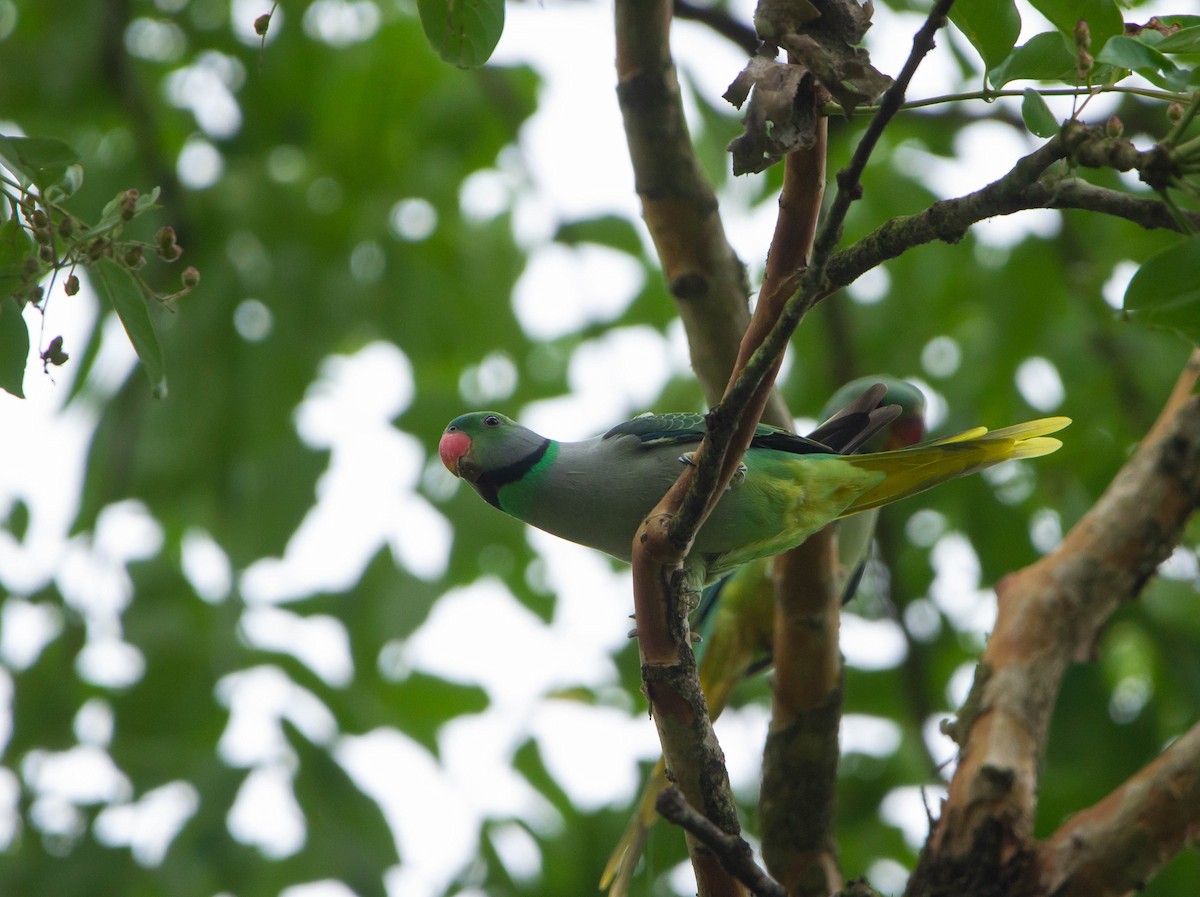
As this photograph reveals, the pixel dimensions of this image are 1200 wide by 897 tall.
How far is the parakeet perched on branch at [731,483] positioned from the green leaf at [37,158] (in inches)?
54.6

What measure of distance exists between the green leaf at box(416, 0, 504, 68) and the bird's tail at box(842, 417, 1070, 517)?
1.56 m

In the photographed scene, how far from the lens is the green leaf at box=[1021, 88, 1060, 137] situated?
5.48 ft

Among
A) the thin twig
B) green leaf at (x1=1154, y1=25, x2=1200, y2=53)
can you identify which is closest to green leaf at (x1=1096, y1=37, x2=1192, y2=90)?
green leaf at (x1=1154, y1=25, x2=1200, y2=53)

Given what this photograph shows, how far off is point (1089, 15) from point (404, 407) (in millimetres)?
3368

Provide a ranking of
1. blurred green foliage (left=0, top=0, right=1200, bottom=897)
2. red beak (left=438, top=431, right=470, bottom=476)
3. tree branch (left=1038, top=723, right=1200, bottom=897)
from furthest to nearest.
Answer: blurred green foliage (left=0, top=0, right=1200, bottom=897) < red beak (left=438, top=431, right=470, bottom=476) < tree branch (left=1038, top=723, right=1200, bottom=897)

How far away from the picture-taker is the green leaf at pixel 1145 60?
1558 mm

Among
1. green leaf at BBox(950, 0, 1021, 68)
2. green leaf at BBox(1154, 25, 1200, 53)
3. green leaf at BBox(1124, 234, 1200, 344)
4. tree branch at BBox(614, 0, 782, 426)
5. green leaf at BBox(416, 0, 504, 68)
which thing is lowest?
green leaf at BBox(1124, 234, 1200, 344)

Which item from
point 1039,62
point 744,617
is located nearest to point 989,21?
point 1039,62

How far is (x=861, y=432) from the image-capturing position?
320 cm

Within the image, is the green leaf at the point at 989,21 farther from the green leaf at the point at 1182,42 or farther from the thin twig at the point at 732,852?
the thin twig at the point at 732,852

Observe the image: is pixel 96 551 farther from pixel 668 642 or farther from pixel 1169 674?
pixel 1169 674

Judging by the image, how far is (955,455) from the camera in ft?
10.0

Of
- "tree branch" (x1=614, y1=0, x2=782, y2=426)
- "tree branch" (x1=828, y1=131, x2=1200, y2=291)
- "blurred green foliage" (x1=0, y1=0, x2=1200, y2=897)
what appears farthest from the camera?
"blurred green foliage" (x1=0, y1=0, x2=1200, y2=897)

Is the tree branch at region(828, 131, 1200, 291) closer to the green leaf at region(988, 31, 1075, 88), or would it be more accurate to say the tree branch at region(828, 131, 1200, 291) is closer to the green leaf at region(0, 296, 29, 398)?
the green leaf at region(988, 31, 1075, 88)
